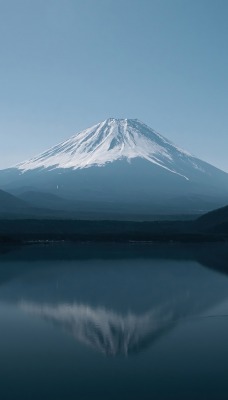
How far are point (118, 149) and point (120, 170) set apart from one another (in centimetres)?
782

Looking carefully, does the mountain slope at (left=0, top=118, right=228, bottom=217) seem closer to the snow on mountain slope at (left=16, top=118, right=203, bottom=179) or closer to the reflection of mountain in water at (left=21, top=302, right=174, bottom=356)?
the snow on mountain slope at (left=16, top=118, right=203, bottom=179)

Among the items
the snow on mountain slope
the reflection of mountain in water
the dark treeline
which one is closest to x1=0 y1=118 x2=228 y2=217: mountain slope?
the snow on mountain slope

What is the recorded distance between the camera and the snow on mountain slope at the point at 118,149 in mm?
92812

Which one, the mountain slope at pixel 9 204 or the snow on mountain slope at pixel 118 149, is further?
the snow on mountain slope at pixel 118 149

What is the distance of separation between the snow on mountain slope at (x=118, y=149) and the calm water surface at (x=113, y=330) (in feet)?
247

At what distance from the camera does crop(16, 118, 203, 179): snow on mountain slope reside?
92.8 metres

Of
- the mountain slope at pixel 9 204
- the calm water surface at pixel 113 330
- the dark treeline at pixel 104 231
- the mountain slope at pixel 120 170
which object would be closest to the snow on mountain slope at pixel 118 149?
the mountain slope at pixel 120 170

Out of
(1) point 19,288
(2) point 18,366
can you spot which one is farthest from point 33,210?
(2) point 18,366

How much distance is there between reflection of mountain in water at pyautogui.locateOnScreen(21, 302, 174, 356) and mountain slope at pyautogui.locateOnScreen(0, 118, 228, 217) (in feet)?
184

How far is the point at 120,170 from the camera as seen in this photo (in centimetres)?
8856

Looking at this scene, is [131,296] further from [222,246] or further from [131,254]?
[222,246]

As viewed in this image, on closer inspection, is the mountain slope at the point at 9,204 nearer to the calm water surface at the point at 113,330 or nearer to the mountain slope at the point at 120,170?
the mountain slope at the point at 120,170

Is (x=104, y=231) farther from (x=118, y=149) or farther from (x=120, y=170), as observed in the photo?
(x=118, y=149)

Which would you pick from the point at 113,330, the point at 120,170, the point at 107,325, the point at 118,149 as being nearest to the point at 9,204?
the point at 107,325
